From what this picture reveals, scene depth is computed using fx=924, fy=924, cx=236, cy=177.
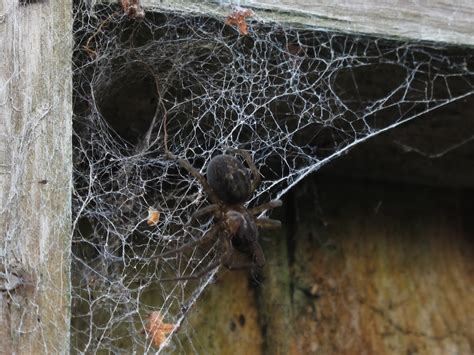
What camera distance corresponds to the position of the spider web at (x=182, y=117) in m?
1.56

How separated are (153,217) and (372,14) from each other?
0.52 meters

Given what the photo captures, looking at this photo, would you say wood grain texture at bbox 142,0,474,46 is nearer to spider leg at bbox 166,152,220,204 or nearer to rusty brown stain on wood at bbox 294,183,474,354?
spider leg at bbox 166,152,220,204

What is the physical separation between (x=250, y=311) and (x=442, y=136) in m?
0.52

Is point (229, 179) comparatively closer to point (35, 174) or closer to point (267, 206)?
point (267, 206)

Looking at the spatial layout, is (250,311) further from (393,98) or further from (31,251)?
(31,251)

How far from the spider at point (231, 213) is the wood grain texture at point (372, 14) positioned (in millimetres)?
286

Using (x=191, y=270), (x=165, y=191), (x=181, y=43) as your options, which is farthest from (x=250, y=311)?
(x=181, y=43)

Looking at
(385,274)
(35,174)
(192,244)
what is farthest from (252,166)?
(35,174)

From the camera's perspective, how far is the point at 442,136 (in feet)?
6.11

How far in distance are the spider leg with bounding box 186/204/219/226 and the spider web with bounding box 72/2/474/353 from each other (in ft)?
0.07

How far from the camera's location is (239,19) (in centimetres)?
147

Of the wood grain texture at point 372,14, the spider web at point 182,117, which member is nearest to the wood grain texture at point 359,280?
the spider web at point 182,117

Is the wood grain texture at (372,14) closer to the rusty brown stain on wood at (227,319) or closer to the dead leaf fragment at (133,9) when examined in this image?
the dead leaf fragment at (133,9)

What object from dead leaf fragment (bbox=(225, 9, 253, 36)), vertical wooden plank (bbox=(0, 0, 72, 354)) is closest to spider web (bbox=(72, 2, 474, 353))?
dead leaf fragment (bbox=(225, 9, 253, 36))
